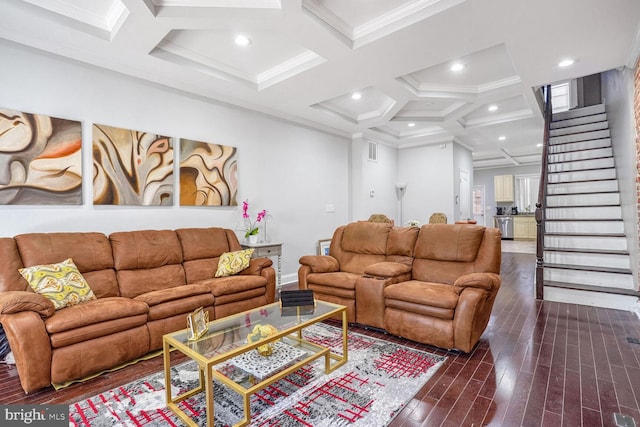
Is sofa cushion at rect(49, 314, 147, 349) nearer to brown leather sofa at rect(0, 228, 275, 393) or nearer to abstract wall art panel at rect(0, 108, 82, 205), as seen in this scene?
brown leather sofa at rect(0, 228, 275, 393)

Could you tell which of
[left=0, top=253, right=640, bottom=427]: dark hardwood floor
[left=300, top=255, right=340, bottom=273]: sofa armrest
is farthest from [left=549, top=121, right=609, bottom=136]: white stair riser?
[left=300, top=255, right=340, bottom=273]: sofa armrest

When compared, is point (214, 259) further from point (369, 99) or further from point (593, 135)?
point (593, 135)

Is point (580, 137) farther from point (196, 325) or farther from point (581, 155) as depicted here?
point (196, 325)

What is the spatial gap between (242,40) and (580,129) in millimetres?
6366

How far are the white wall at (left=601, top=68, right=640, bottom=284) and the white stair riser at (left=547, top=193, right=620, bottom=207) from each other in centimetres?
16

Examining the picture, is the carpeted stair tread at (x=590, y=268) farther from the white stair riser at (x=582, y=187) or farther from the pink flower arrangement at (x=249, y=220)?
the pink flower arrangement at (x=249, y=220)

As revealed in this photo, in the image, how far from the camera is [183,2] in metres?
2.48

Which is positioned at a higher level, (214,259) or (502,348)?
(214,259)

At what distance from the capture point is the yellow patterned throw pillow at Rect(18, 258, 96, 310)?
241cm

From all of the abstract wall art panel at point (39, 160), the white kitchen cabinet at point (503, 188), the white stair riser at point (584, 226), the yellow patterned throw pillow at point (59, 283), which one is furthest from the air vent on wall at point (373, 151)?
the white kitchen cabinet at point (503, 188)

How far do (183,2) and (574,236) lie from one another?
18.2ft

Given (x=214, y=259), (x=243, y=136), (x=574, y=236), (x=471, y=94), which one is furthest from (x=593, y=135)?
(x=214, y=259)

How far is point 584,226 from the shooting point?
4645 mm

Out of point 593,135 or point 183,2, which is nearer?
point 183,2
